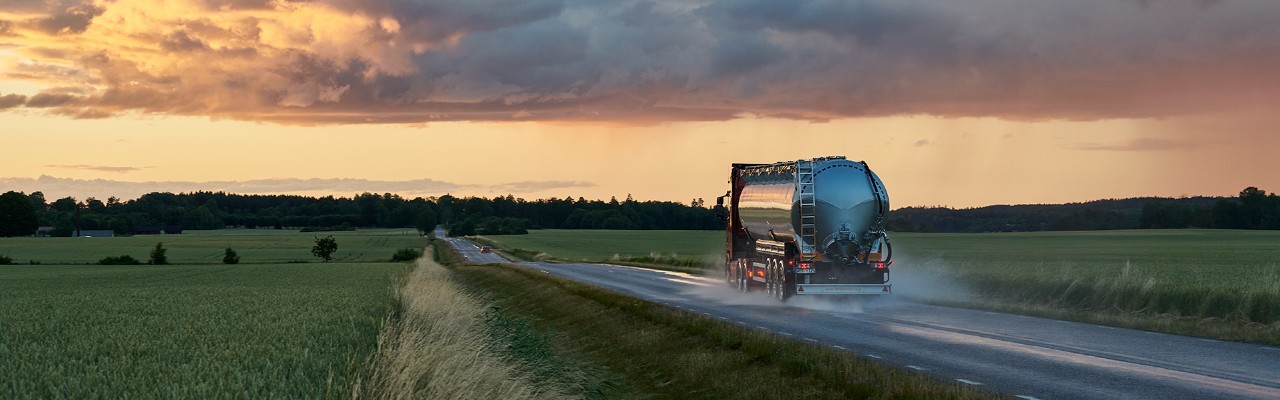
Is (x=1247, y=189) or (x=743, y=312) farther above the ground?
(x=1247, y=189)

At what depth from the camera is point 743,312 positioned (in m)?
28.4

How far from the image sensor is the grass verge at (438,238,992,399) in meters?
14.0

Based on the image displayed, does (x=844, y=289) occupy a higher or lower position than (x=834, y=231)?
lower

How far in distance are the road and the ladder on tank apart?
6.90 ft

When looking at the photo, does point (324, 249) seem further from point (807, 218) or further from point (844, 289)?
point (844, 289)

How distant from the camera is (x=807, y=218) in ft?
101

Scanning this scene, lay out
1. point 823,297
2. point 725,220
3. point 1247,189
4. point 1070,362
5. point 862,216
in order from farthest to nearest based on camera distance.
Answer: point 1247,189 < point 725,220 < point 823,297 < point 862,216 < point 1070,362

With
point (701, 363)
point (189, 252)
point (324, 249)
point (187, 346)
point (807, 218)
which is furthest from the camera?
point (189, 252)

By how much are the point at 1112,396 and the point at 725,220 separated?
2616 centimetres

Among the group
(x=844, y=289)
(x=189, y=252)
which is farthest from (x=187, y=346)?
(x=189, y=252)

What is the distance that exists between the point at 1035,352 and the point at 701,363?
516 centimetres

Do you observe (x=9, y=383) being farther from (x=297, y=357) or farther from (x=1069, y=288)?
(x=1069, y=288)

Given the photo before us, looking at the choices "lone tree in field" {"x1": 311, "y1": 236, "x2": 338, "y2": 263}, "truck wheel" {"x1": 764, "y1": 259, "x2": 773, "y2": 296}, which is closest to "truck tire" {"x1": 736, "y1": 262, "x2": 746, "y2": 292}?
"truck wheel" {"x1": 764, "y1": 259, "x2": 773, "y2": 296}

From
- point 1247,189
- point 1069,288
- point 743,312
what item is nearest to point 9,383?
point 743,312
